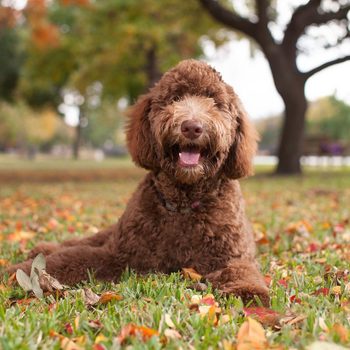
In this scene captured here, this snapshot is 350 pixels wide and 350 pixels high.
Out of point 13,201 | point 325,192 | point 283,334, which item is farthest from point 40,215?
point 325,192

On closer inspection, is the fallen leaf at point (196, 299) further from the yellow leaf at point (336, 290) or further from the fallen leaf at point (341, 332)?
the yellow leaf at point (336, 290)

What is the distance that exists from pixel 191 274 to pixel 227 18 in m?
14.0

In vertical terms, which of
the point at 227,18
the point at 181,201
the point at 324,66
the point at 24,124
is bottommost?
the point at 181,201

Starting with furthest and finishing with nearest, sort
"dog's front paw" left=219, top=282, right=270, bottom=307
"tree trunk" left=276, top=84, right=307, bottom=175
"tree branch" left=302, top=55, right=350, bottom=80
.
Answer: "tree trunk" left=276, top=84, right=307, bottom=175
"tree branch" left=302, top=55, right=350, bottom=80
"dog's front paw" left=219, top=282, right=270, bottom=307


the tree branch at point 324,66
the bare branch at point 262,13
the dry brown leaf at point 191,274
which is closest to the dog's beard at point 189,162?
the dry brown leaf at point 191,274

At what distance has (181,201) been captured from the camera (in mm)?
3635

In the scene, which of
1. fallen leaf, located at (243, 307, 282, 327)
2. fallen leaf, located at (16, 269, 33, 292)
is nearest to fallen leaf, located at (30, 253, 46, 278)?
fallen leaf, located at (16, 269, 33, 292)

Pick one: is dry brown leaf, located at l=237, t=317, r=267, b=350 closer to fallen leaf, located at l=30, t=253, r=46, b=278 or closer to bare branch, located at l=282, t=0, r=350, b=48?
fallen leaf, located at l=30, t=253, r=46, b=278

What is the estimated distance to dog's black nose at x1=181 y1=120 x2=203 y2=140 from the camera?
10.5 ft

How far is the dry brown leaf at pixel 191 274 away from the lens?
3.44 meters

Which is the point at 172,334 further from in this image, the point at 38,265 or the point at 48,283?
the point at 38,265

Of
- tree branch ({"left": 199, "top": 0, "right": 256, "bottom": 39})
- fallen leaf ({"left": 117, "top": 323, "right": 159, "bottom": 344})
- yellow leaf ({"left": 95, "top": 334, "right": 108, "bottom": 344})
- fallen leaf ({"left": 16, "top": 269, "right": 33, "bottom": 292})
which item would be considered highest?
tree branch ({"left": 199, "top": 0, "right": 256, "bottom": 39})

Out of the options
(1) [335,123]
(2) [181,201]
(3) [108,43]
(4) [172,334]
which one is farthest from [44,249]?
(1) [335,123]

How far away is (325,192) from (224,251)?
793cm
